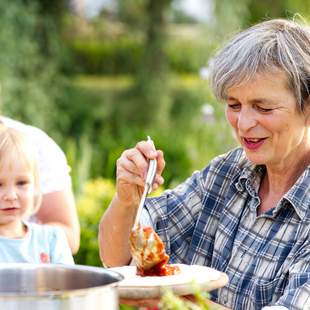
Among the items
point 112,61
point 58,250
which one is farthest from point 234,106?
point 112,61

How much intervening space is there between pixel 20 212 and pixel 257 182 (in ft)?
2.59

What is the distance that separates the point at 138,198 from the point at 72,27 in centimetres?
928

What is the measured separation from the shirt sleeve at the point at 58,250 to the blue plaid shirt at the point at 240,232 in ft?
1.14

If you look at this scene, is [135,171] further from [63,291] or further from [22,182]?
[63,291]

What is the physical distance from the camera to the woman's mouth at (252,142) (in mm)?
2557

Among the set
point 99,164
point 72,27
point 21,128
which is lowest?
point 99,164

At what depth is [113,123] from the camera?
11773 mm

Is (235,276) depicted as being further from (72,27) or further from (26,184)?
(72,27)

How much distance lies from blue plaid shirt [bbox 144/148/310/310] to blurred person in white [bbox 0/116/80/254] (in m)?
0.77

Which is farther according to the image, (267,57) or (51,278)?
(267,57)

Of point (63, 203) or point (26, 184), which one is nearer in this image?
point (26, 184)

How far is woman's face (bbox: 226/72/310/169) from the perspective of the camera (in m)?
2.53

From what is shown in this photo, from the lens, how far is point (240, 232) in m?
2.65

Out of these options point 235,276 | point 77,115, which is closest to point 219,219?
point 235,276
